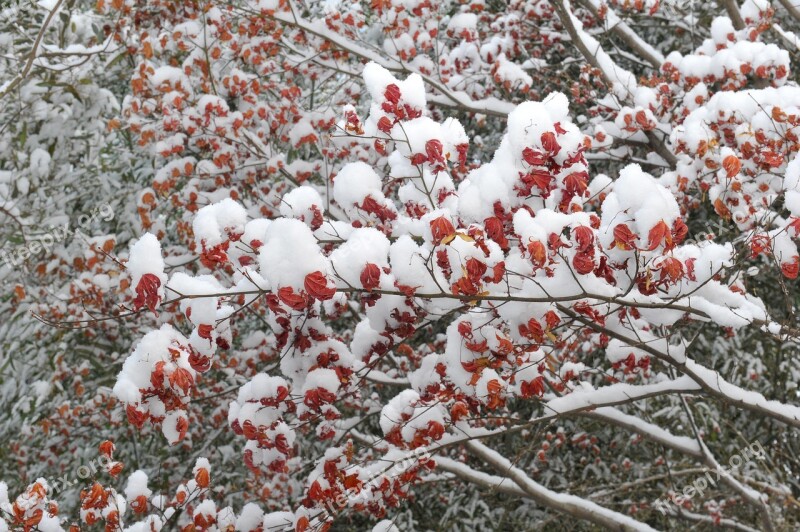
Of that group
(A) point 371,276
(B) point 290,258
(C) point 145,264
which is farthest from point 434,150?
(C) point 145,264

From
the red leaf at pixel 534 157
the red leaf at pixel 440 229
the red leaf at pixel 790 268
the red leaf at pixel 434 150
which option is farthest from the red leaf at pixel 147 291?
the red leaf at pixel 790 268

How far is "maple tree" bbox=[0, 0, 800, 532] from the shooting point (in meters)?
1.74

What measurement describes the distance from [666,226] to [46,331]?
4.88 meters

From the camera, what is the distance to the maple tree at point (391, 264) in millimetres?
1743

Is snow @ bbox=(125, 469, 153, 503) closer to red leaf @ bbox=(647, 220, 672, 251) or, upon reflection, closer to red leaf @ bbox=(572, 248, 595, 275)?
red leaf @ bbox=(572, 248, 595, 275)

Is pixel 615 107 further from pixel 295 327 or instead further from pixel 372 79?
pixel 295 327

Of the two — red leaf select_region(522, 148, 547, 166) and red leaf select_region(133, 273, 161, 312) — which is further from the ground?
red leaf select_region(522, 148, 547, 166)

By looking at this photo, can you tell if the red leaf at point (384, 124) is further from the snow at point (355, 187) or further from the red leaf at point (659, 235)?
the red leaf at point (659, 235)

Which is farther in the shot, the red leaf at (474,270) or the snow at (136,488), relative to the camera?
the snow at (136,488)

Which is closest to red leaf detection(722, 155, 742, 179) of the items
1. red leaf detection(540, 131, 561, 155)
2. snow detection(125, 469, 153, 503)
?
red leaf detection(540, 131, 561, 155)

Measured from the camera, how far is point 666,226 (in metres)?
1.50

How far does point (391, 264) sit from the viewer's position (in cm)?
174

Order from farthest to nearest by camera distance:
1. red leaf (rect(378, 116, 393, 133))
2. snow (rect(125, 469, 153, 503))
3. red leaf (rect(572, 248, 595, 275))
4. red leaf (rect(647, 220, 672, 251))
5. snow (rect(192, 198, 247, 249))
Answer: snow (rect(125, 469, 153, 503)), red leaf (rect(378, 116, 393, 133)), snow (rect(192, 198, 247, 249)), red leaf (rect(572, 248, 595, 275)), red leaf (rect(647, 220, 672, 251))

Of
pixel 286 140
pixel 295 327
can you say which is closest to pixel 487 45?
pixel 286 140
